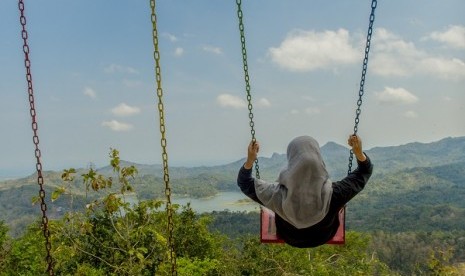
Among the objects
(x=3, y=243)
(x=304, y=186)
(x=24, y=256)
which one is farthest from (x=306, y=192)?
(x=3, y=243)

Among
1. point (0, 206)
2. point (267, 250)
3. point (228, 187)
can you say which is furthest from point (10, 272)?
point (228, 187)

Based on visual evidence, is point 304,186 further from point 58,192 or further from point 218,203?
point 218,203

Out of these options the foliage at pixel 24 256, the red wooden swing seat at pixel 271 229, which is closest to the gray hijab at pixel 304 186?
the red wooden swing seat at pixel 271 229

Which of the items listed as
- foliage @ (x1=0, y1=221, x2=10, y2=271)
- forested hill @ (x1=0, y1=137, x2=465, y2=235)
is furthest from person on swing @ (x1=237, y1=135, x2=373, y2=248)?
forested hill @ (x1=0, y1=137, x2=465, y2=235)

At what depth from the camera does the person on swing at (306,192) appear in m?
2.15

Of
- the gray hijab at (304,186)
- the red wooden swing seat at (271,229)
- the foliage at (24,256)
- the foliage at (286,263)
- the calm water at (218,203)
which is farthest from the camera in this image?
the calm water at (218,203)

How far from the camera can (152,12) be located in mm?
2576

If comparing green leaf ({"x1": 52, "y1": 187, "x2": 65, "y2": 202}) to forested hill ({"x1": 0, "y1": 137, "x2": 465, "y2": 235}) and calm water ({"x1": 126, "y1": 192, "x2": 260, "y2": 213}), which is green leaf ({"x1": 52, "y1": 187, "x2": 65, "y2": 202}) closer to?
forested hill ({"x1": 0, "y1": 137, "x2": 465, "y2": 235})

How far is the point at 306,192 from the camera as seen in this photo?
217 cm

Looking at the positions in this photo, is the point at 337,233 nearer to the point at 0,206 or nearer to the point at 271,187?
the point at 271,187

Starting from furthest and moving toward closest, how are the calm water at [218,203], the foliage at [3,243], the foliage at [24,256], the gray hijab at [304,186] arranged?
1. the calm water at [218,203]
2. the foliage at [3,243]
3. the foliage at [24,256]
4. the gray hijab at [304,186]

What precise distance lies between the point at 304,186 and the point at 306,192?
31 mm

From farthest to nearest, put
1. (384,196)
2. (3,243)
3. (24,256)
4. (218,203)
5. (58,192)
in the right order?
(218,203)
(384,196)
(3,243)
(24,256)
(58,192)

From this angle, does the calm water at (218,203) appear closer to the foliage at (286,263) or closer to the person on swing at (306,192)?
the foliage at (286,263)
